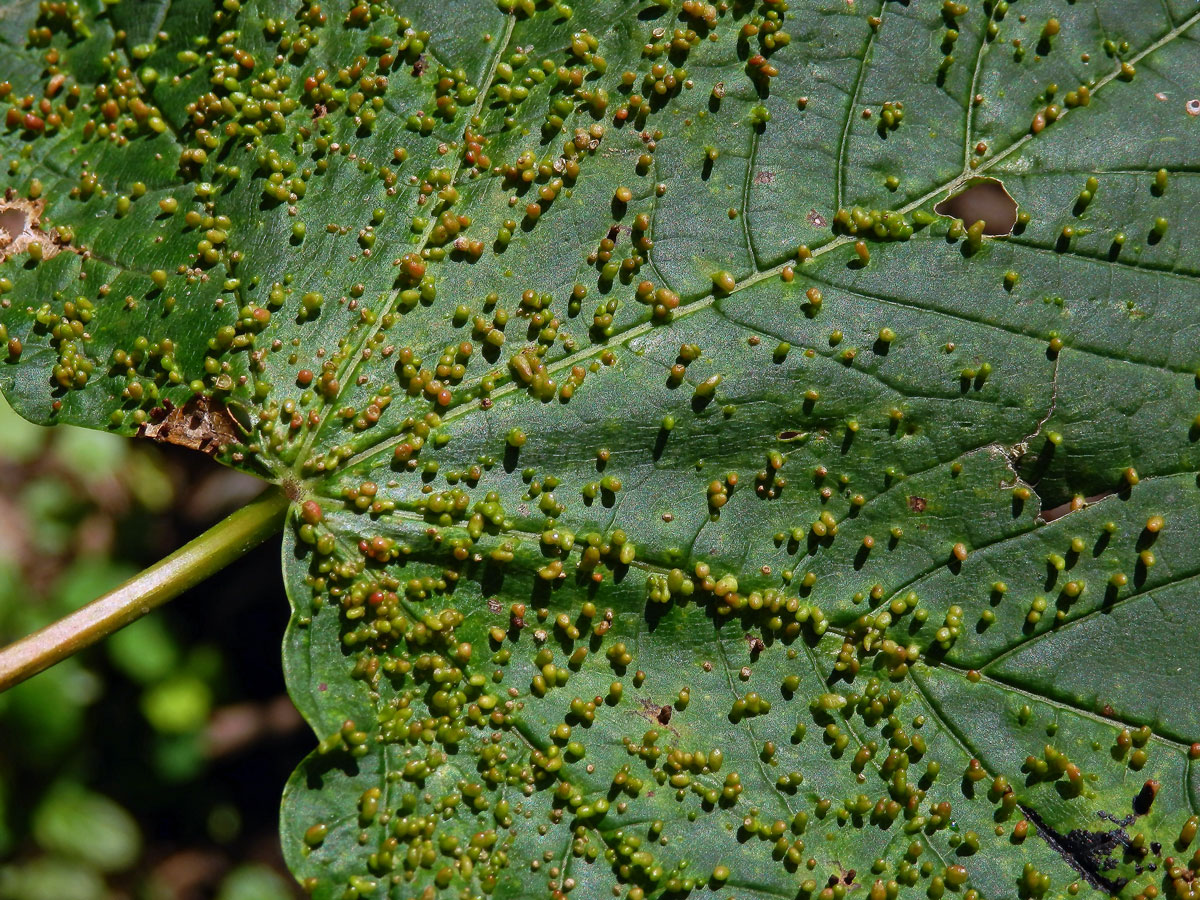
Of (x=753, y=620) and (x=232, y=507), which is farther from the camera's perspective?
(x=232, y=507)

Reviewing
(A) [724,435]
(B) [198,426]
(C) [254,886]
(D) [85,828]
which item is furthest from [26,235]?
(C) [254,886]

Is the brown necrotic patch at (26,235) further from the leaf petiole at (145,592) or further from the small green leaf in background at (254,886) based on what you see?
the small green leaf in background at (254,886)

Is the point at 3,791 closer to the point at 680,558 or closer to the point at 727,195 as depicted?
the point at 680,558

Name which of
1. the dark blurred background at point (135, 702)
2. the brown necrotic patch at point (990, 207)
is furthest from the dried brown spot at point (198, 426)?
the brown necrotic patch at point (990, 207)

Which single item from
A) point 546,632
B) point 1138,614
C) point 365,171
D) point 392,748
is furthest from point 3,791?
point 1138,614

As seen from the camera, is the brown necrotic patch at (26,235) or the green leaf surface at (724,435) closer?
the green leaf surface at (724,435)

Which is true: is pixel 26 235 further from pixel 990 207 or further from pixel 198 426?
pixel 990 207

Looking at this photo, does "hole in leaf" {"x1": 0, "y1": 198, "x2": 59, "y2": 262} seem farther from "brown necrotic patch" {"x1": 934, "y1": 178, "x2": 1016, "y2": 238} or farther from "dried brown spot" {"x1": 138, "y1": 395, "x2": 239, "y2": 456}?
"brown necrotic patch" {"x1": 934, "y1": 178, "x2": 1016, "y2": 238}
